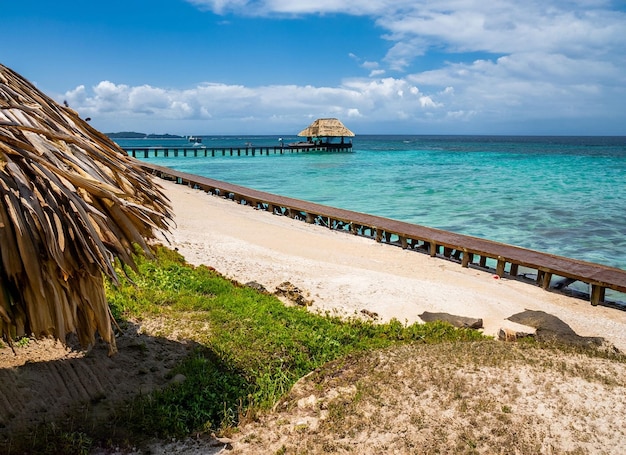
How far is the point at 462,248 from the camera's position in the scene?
13.7 meters

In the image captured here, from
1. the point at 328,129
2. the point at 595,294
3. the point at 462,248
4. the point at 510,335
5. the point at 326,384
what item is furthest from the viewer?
the point at 328,129

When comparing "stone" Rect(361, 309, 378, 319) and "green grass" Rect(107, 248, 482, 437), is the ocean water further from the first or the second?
"green grass" Rect(107, 248, 482, 437)

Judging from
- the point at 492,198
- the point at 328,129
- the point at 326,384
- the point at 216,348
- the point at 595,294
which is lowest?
the point at 595,294

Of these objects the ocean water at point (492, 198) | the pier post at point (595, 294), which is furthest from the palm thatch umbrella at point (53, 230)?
the ocean water at point (492, 198)

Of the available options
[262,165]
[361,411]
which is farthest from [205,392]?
[262,165]

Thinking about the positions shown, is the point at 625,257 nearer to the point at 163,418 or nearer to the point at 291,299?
the point at 291,299

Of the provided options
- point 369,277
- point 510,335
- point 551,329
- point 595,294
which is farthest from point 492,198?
point 510,335

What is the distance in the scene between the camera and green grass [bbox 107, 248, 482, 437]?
5195mm

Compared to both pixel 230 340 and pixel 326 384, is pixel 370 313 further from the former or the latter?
pixel 326 384

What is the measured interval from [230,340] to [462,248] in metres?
8.54

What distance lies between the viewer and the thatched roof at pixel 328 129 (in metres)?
62.2

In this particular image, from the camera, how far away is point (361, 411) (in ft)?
17.1

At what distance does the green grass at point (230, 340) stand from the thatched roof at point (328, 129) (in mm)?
53776

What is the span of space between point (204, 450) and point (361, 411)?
1561 mm
